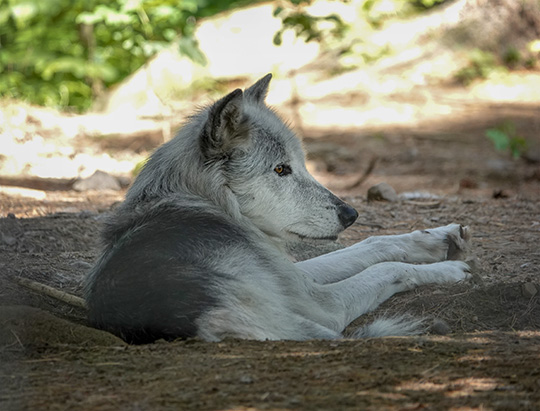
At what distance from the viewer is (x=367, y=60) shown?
13570 mm

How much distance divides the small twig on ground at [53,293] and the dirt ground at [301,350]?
0.06m

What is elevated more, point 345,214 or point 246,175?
point 246,175

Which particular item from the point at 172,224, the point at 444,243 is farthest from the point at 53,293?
Answer: the point at 444,243

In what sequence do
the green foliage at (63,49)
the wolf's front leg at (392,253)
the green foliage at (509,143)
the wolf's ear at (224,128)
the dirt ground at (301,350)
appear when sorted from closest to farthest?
the dirt ground at (301,350) < the wolf's ear at (224,128) < the wolf's front leg at (392,253) < the green foliage at (509,143) < the green foliage at (63,49)

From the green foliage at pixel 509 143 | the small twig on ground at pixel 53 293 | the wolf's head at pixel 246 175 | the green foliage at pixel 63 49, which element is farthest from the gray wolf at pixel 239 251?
the green foliage at pixel 63 49

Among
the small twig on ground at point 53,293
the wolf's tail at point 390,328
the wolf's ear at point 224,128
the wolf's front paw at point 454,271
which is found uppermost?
the wolf's ear at point 224,128

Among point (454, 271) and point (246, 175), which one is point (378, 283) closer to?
point (454, 271)

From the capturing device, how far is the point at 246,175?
144 inches

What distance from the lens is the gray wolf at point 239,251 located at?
2.98 metres

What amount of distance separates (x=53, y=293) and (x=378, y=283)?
182 centimetres

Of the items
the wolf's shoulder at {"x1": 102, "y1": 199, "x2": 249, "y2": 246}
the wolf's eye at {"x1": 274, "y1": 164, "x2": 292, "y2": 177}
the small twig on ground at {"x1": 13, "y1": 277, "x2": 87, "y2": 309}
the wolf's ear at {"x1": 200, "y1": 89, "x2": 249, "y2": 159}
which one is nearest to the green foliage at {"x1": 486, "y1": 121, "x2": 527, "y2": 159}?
the wolf's eye at {"x1": 274, "y1": 164, "x2": 292, "y2": 177}

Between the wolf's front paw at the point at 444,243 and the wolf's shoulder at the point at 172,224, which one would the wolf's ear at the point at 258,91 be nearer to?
the wolf's shoulder at the point at 172,224

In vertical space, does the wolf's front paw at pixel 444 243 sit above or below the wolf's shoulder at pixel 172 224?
below

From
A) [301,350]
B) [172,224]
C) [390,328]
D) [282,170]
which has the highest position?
[282,170]
